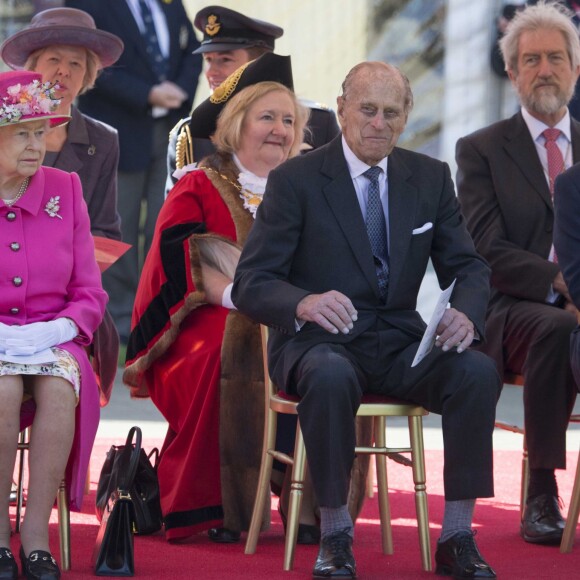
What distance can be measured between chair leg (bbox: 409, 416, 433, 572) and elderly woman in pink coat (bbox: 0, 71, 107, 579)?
94cm

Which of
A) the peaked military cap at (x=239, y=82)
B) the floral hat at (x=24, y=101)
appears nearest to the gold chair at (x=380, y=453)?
the floral hat at (x=24, y=101)

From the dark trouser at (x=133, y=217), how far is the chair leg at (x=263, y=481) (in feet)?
13.8

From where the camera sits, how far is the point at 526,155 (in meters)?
5.70

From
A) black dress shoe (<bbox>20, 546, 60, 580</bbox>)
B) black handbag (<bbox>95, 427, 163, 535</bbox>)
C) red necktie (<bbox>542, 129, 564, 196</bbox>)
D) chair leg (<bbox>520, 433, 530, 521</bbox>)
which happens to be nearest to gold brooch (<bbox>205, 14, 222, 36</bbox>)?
red necktie (<bbox>542, 129, 564, 196</bbox>)

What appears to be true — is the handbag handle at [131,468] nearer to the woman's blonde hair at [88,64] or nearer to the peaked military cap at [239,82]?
the peaked military cap at [239,82]

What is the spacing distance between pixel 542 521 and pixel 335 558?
1.08 metres

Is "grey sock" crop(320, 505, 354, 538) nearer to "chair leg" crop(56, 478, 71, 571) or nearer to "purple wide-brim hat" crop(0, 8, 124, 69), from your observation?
"chair leg" crop(56, 478, 71, 571)

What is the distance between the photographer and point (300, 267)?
4727mm

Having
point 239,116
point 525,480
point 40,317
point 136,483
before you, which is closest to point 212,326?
point 136,483

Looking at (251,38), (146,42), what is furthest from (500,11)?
(251,38)

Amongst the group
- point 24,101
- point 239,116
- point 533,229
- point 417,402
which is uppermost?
point 239,116

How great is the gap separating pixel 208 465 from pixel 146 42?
4.24m

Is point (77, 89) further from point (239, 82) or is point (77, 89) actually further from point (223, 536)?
point (223, 536)

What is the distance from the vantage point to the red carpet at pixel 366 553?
14.8ft
